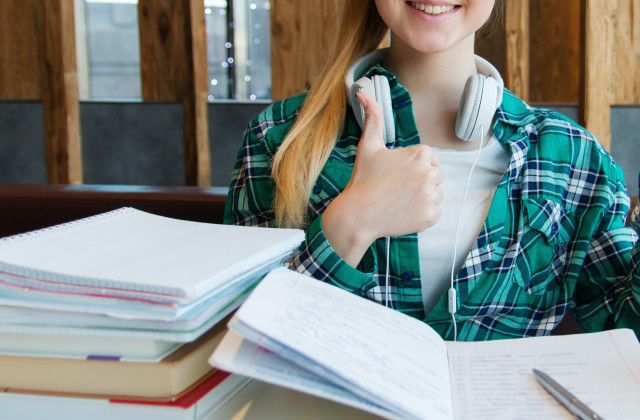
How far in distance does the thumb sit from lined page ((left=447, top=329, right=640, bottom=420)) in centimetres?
27

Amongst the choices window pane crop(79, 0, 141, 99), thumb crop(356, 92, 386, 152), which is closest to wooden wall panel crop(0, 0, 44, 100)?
window pane crop(79, 0, 141, 99)

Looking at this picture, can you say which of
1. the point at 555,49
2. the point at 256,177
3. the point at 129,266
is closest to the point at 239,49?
the point at 555,49

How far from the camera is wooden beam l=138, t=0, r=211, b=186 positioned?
316 centimetres

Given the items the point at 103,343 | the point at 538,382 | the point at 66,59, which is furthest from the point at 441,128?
the point at 66,59

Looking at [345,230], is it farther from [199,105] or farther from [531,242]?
[199,105]

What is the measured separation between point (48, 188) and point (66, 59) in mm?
1879

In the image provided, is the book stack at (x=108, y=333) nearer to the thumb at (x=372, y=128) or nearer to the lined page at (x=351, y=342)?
the lined page at (x=351, y=342)

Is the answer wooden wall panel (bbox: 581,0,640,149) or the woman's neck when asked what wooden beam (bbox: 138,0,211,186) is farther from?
the woman's neck

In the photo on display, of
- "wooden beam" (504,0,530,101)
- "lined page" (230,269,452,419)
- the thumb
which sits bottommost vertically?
"lined page" (230,269,452,419)

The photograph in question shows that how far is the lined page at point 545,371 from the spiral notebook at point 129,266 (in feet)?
0.72

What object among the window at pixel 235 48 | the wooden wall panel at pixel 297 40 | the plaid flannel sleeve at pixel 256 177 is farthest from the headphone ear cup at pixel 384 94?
the window at pixel 235 48

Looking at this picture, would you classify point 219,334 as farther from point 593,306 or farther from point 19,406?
point 593,306

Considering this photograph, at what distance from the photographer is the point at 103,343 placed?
0.49 m

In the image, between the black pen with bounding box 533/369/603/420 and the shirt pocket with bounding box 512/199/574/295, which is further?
the shirt pocket with bounding box 512/199/574/295
